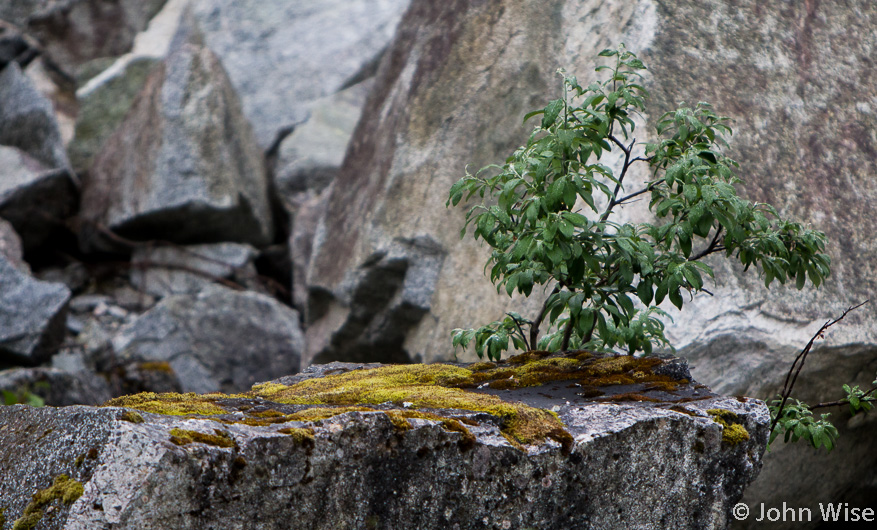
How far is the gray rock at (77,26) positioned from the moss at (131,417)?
1282 centimetres

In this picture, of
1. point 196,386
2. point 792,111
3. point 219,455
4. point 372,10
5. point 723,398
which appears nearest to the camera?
point 219,455

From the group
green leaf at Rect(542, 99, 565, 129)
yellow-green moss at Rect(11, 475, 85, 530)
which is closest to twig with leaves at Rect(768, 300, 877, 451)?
green leaf at Rect(542, 99, 565, 129)

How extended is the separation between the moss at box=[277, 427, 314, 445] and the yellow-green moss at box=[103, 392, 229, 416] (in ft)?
1.07

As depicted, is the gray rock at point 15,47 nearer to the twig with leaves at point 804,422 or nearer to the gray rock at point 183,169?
the gray rock at point 183,169

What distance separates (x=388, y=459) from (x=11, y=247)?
8.19 metres

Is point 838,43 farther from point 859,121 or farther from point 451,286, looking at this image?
point 451,286

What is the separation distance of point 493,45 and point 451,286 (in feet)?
5.59

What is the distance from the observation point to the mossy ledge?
238 cm

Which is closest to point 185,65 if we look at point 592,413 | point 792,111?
point 792,111

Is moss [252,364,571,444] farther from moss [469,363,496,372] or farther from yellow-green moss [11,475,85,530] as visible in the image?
yellow-green moss [11,475,85,530]

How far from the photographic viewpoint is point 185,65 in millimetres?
9883

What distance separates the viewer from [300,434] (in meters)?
2.12

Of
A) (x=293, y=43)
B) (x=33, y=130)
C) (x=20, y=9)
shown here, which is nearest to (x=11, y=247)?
(x=33, y=130)

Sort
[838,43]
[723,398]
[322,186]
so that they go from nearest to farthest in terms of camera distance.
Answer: [723,398] → [838,43] → [322,186]
